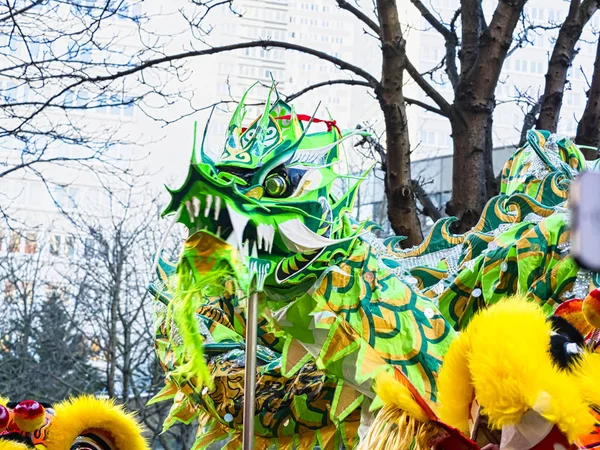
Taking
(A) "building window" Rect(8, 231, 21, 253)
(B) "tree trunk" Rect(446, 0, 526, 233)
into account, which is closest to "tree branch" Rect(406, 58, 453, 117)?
(B) "tree trunk" Rect(446, 0, 526, 233)

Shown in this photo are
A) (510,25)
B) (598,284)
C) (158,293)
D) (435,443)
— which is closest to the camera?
(435,443)

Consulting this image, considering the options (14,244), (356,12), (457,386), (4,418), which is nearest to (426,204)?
(356,12)

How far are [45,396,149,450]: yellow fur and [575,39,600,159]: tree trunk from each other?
3366mm

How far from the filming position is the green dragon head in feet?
8.64

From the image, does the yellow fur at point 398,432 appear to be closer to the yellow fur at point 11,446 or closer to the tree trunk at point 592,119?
the yellow fur at point 11,446

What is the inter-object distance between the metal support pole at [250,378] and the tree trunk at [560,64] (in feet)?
10.6

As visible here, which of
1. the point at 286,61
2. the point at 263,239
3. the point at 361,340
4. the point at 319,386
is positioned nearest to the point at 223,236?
the point at 263,239

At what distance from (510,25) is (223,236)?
10.9 ft

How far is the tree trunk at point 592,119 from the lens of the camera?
511cm

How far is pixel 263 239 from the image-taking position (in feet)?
8.80

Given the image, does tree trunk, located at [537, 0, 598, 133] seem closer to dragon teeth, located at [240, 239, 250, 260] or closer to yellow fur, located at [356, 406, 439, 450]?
dragon teeth, located at [240, 239, 250, 260]

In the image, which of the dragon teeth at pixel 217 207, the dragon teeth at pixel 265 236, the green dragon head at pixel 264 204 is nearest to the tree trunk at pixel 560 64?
the green dragon head at pixel 264 204

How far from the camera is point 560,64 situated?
17.8 ft

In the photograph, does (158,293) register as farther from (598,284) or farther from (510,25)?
(510,25)
